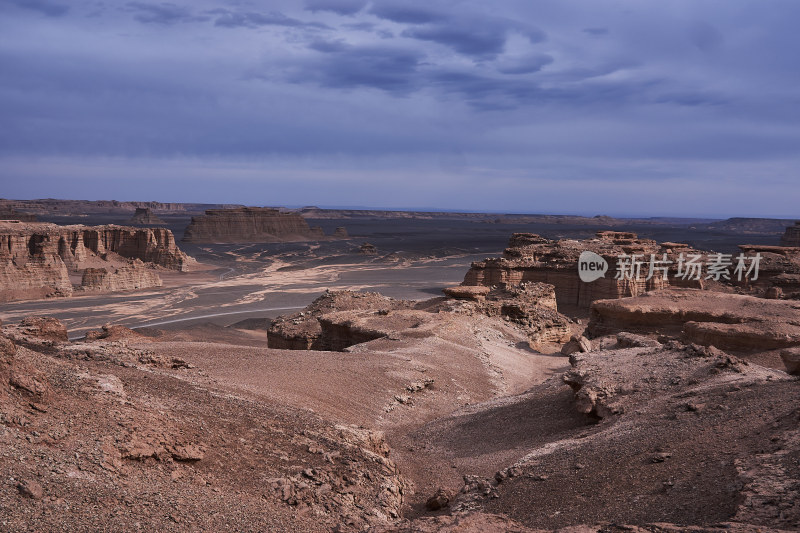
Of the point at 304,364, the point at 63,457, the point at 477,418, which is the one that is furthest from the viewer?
the point at 304,364

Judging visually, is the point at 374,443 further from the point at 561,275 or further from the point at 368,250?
the point at 368,250

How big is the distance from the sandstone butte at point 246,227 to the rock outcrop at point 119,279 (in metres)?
53.6

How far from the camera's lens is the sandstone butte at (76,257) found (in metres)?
43.3

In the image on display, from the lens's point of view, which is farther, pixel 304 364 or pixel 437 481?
pixel 304 364

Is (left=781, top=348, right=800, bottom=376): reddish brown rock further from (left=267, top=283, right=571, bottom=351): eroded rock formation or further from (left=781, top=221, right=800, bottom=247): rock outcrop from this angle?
(left=781, top=221, right=800, bottom=247): rock outcrop

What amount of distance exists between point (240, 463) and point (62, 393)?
7.00 feet

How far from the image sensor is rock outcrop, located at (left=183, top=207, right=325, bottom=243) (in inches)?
4144

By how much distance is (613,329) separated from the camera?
1984 cm

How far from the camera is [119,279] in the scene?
159 ft

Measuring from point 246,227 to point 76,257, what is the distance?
2126 inches

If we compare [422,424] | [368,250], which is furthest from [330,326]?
[368,250]

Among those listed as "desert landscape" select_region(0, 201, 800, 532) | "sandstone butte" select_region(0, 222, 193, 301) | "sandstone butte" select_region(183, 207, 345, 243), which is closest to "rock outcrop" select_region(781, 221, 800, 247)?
"desert landscape" select_region(0, 201, 800, 532)

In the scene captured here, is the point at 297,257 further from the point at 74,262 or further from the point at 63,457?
the point at 63,457

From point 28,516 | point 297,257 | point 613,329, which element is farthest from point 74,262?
point 28,516
